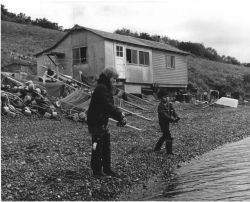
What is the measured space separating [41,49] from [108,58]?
2909 cm

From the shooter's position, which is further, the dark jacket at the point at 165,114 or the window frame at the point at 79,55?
the window frame at the point at 79,55

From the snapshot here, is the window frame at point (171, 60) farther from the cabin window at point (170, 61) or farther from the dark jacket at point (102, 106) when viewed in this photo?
the dark jacket at point (102, 106)

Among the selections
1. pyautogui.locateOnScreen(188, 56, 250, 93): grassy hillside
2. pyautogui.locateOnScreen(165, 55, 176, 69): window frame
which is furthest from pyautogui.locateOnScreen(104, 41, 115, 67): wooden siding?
pyautogui.locateOnScreen(188, 56, 250, 93): grassy hillside

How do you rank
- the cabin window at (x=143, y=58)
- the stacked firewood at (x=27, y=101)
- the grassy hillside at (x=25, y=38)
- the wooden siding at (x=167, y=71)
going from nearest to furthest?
the stacked firewood at (x=27, y=101) < the cabin window at (x=143, y=58) < the wooden siding at (x=167, y=71) < the grassy hillside at (x=25, y=38)

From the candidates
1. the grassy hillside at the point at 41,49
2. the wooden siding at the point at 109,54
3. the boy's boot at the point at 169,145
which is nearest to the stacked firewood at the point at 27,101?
the boy's boot at the point at 169,145

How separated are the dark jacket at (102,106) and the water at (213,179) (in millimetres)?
1797

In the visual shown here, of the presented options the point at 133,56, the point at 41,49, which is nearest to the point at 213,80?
the point at 41,49

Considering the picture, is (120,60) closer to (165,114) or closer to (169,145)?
(169,145)

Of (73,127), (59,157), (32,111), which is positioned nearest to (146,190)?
(59,157)

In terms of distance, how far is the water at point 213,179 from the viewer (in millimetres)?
8695

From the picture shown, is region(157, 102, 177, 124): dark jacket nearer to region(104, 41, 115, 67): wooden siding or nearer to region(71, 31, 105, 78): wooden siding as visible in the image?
region(104, 41, 115, 67): wooden siding

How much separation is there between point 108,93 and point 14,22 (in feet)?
232

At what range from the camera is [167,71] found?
1484 inches

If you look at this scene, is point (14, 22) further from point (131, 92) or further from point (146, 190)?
point (146, 190)
